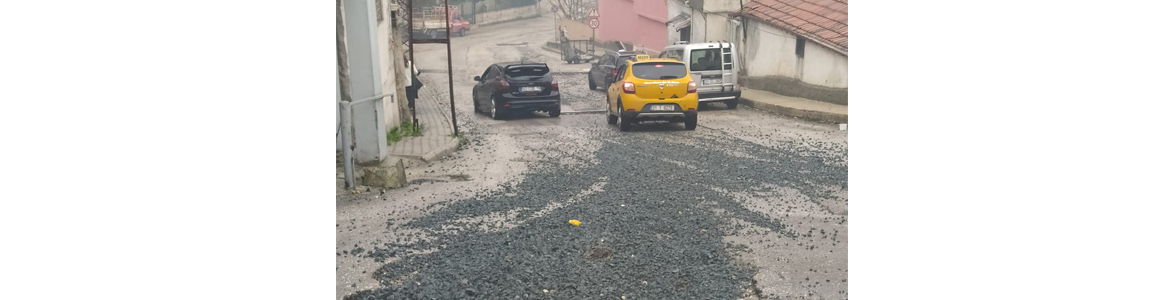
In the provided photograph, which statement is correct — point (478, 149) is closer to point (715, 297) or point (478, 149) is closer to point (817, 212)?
point (817, 212)

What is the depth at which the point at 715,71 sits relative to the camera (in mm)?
17812

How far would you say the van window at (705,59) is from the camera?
17.9 meters

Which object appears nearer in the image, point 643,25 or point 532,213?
point 532,213

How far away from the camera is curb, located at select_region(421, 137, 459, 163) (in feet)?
37.3

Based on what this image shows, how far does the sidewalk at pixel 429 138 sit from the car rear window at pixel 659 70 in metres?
3.01

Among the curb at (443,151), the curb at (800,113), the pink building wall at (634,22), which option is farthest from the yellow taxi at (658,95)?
the pink building wall at (634,22)

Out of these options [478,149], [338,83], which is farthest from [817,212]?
[478,149]

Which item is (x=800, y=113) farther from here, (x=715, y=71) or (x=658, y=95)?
(x=715, y=71)

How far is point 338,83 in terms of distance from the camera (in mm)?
8914

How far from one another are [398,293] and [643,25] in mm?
26296

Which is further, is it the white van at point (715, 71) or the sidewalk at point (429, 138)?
the white van at point (715, 71)

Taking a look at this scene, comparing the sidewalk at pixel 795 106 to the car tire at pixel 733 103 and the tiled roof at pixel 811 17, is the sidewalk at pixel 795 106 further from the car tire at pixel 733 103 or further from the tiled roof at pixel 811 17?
A: the tiled roof at pixel 811 17

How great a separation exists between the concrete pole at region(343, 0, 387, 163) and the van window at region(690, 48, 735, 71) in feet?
30.9

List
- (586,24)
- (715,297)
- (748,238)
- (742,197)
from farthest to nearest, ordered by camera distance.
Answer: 1. (586,24)
2. (742,197)
3. (748,238)
4. (715,297)
